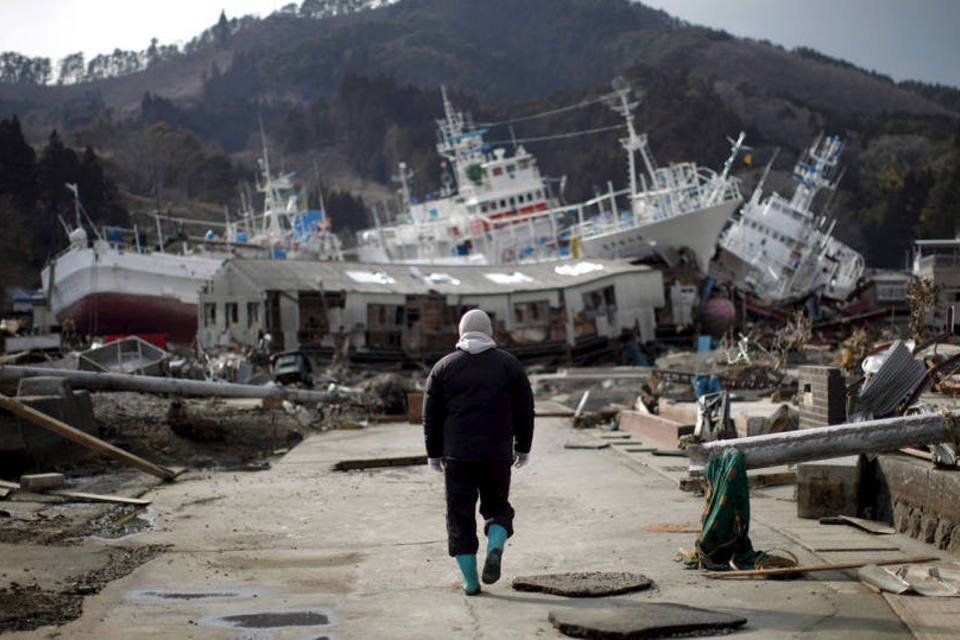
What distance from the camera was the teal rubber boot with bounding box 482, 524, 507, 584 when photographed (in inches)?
227

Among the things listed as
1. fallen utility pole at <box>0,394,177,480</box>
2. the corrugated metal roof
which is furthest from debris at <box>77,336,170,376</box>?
the corrugated metal roof

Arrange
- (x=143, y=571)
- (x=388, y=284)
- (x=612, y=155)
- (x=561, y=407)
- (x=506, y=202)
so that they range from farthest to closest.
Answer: (x=612, y=155), (x=506, y=202), (x=388, y=284), (x=561, y=407), (x=143, y=571)

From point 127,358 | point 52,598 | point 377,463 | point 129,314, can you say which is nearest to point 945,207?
point 129,314

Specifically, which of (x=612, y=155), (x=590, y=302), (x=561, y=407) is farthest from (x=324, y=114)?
(x=561, y=407)

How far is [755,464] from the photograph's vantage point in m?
7.07

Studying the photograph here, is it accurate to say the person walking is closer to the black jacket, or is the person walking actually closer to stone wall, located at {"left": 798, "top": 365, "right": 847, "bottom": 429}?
the black jacket

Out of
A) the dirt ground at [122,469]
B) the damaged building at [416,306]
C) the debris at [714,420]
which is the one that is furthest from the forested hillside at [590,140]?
the debris at [714,420]

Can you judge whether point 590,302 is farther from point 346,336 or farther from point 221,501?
point 221,501

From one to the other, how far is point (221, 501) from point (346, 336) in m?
24.2

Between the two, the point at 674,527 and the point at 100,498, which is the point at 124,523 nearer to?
the point at 100,498

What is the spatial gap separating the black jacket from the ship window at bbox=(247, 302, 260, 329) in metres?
28.0

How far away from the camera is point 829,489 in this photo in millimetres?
7586

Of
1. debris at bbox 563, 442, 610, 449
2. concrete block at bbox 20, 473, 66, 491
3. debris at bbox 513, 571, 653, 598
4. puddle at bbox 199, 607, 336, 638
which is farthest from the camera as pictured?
debris at bbox 563, 442, 610, 449

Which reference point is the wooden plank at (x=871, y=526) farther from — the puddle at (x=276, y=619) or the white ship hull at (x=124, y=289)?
the white ship hull at (x=124, y=289)
